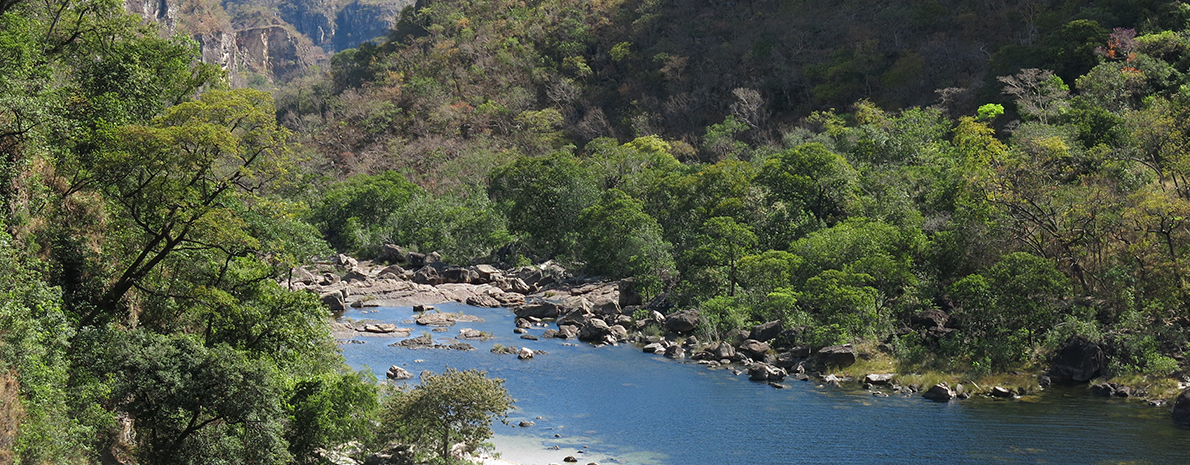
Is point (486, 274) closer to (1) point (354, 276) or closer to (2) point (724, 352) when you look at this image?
(1) point (354, 276)

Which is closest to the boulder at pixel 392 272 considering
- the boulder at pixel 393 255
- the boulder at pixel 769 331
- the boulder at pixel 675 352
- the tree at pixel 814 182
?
the boulder at pixel 393 255

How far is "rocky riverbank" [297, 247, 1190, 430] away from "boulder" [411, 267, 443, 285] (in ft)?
0.24

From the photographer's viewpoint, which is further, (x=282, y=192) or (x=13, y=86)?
(x=282, y=192)

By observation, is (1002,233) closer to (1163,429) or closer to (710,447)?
(1163,429)

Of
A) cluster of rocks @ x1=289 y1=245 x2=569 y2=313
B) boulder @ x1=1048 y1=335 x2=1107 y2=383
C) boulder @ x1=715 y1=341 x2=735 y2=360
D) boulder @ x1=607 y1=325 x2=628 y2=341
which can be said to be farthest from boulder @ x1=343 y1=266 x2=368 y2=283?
boulder @ x1=1048 y1=335 x2=1107 y2=383

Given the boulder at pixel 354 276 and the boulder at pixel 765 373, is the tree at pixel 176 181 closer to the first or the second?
the boulder at pixel 765 373

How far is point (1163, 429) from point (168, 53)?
35701 millimetres

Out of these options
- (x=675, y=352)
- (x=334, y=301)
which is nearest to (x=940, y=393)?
(x=675, y=352)

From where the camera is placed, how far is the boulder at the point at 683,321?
4872 centimetres

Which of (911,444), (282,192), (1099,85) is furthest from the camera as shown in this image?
(282,192)

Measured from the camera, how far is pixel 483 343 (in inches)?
A: 1914

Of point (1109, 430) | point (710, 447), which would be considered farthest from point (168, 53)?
point (1109, 430)

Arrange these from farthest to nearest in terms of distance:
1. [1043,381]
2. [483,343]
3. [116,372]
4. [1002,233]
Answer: [483,343] → [1002,233] → [1043,381] → [116,372]

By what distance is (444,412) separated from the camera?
25.3m
